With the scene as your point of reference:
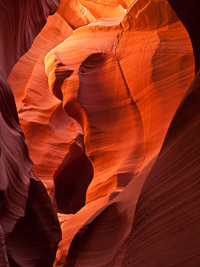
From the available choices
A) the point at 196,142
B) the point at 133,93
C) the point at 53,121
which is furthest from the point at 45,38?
the point at 196,142

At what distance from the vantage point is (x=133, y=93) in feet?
21.5

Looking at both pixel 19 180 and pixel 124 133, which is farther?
pixel 124 133

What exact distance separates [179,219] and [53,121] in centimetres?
777

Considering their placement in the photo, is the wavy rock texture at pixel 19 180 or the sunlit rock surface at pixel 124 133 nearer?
the sunlit rock surface at pixel 124 133

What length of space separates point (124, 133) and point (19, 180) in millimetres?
3034

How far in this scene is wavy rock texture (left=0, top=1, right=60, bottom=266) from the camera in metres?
3.74

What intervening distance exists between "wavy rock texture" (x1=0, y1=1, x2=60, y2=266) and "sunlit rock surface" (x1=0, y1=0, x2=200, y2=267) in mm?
37

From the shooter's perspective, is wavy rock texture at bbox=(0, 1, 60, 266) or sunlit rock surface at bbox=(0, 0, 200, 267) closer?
sunlit rock surface at bbox=(0, 0, 200, 267)

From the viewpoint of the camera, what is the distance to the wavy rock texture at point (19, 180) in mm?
3742

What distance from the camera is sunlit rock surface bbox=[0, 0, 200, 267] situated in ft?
7.46

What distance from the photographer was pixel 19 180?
398 cm

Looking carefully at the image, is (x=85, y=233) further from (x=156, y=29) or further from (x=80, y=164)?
(x=80, y=164)

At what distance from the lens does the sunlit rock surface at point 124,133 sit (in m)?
2.27

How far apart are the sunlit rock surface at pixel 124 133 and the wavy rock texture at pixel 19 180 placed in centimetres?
4
